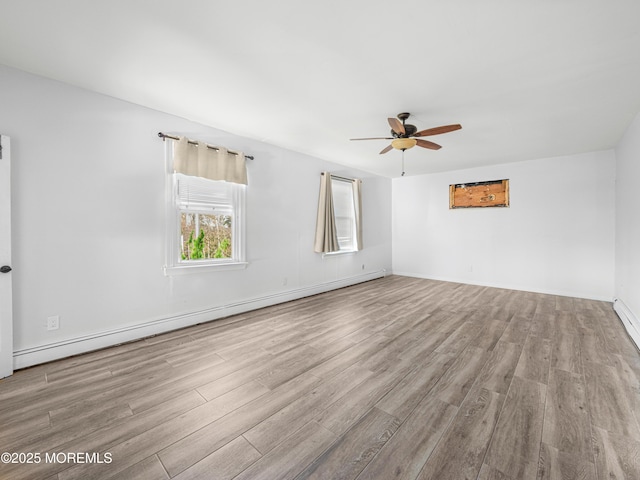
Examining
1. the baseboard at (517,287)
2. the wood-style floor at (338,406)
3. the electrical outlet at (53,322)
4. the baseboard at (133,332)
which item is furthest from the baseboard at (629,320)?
the electrical outlet at (53,322)

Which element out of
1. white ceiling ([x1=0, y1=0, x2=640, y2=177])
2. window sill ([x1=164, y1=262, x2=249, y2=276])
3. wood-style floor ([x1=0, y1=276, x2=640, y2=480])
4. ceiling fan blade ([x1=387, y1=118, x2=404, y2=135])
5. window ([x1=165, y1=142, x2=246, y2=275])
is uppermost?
white ceiling ([x1=0, y1=0, x2=640, y2=177])

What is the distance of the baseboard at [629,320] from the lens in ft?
Result: 9.40

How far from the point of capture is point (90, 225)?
2.65 m

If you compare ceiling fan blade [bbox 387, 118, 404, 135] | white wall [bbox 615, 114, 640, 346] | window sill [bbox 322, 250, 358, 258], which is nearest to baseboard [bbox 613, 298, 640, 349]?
white wall [bbox 615, 114, 640, 346]

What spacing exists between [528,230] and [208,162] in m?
5.81

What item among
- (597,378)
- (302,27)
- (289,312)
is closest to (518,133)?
(597,378)

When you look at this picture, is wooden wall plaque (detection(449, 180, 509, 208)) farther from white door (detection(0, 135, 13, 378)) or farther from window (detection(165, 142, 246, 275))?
white door (detection(0, 135, 13, 378))

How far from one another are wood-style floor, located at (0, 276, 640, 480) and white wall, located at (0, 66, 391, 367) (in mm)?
315

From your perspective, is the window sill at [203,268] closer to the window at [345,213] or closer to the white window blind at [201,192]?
the white window blind at [201,192]

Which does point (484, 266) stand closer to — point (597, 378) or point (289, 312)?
point (597, 378)

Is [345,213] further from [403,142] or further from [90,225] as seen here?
[90,225]

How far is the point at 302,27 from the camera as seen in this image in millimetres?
1839

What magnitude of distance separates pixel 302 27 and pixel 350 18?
0.33 m

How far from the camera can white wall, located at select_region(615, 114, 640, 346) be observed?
3150 millimetres
